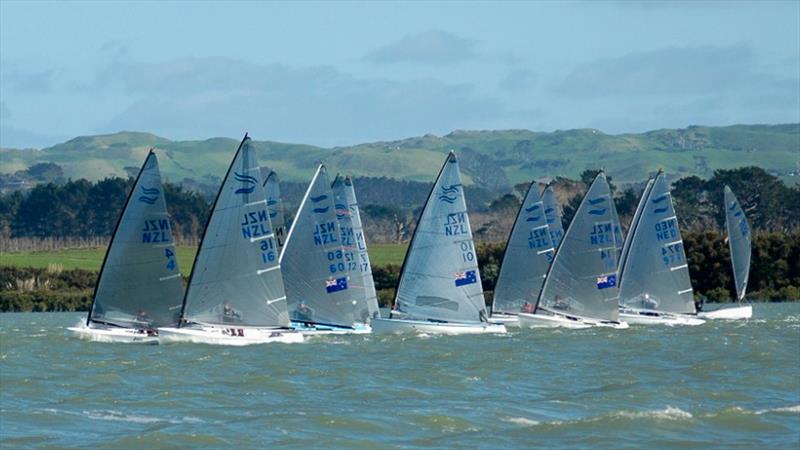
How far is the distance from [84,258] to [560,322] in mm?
60588

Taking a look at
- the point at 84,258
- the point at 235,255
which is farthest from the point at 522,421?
the point at 84,258

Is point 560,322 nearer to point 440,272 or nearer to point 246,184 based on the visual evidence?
point 440,272

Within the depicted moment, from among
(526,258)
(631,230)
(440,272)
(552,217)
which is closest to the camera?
(440,272)

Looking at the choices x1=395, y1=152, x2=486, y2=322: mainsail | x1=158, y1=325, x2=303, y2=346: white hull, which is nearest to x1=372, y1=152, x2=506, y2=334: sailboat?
x1=395, y1=152, x2=486, y2=322: mainsail

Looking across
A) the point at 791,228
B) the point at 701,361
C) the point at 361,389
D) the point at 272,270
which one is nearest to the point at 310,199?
the point at 272,270

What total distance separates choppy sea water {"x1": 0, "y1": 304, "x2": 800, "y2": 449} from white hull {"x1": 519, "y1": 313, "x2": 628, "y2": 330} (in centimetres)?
680

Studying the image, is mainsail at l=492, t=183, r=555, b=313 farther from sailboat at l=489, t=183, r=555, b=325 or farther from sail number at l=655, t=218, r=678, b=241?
sail number at l=655, t=218, r=678, b=241

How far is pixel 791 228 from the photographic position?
13488cm

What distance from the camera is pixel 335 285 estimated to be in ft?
169

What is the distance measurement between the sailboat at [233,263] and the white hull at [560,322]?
13359 mm

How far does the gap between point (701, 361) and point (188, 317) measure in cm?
1411

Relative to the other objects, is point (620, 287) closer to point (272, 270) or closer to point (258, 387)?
point (272, 270)

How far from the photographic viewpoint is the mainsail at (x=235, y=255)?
46.5m

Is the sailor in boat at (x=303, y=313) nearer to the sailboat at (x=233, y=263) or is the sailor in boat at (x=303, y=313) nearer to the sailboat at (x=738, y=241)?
the sailboat at (x=233, y=263)
